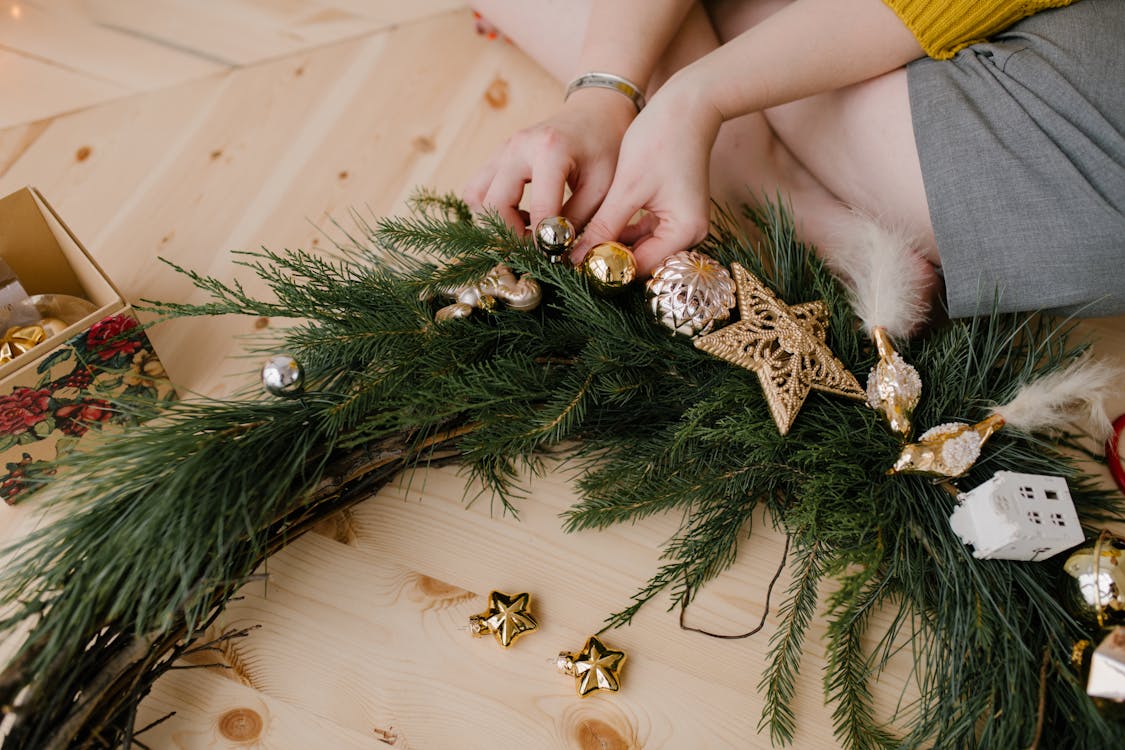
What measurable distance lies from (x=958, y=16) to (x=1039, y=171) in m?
0.18

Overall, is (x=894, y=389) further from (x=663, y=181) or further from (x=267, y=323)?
(x=267, y=323)

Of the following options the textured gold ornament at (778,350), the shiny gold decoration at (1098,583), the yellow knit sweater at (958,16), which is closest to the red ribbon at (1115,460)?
the shiny gold decoration at (1098,583)

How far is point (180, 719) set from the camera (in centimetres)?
70

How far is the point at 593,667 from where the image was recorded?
0.71 m

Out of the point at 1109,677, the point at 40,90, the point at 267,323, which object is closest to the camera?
the point at 1109,677

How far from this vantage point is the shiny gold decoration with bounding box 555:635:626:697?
705 mm

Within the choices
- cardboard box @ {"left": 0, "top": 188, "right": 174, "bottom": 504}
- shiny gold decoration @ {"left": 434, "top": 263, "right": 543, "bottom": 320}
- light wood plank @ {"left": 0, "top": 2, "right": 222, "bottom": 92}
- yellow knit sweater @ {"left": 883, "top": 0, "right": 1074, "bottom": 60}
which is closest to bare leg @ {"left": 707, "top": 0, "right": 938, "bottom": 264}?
yellow knit sweater @ {"left": 883, "top": 0, "right": 1074, "bottom": 60}

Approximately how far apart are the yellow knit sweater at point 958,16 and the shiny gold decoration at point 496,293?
49 centimetres

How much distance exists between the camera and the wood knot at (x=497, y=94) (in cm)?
123

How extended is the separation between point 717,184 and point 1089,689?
0.70m

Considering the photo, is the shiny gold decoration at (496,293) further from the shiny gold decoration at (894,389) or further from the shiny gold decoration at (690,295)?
the shiny gold decoration at (894,389)

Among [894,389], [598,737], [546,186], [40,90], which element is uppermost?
[40,90]

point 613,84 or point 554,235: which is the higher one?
point 613,84

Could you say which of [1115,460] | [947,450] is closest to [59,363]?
[947,450]
